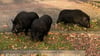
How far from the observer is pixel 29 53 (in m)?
11.2

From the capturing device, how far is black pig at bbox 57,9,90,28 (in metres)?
14.5


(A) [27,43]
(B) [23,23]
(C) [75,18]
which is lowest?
(A) [27,43]

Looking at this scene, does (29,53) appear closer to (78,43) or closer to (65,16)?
(78,43)

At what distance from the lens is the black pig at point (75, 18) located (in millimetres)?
14523

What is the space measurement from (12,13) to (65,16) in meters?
3.39

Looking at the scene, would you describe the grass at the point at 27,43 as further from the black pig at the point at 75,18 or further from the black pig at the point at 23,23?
the black pig at the point at 75,18

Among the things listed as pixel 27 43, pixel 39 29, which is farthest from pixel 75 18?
pixel 27 43

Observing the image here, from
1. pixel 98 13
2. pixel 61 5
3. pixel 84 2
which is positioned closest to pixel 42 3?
pixel 61 5

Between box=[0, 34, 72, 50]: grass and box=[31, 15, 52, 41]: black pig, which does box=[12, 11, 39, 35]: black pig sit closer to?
box=[0, 34, 72, 50]: grass

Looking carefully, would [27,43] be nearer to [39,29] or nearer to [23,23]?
[39,29]

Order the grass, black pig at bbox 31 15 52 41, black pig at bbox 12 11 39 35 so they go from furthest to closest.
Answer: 1. black pig at bbox 12 11 39 35
2. black pig at bbox 31 15 52 41
3. the grass

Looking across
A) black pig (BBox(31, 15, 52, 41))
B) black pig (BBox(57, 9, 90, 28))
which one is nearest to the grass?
black pig (BBox(31, 15, 52, 41))

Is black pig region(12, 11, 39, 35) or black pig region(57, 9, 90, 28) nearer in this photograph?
black pig region(12, 11, 39, 35)

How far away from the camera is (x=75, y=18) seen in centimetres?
1464
